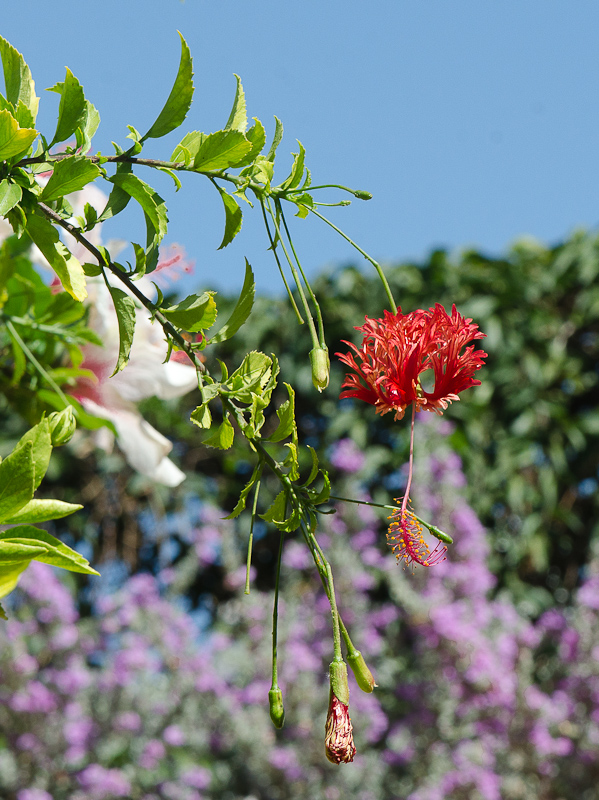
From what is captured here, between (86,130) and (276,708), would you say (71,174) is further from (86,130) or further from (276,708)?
(276,708)

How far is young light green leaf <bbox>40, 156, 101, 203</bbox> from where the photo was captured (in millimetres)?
329

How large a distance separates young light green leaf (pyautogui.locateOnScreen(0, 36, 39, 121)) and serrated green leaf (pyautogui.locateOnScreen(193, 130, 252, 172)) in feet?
0.25

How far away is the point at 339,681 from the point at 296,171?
232 millimetres

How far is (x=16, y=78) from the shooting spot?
34 cm

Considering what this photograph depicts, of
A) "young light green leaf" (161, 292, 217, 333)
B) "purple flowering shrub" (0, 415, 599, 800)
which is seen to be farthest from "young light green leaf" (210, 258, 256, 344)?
"purple flowering shrub" (0, 415, 599, 800)

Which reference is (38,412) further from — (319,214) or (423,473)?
(423,473)

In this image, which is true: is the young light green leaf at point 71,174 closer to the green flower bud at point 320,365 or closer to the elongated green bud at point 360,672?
the green flower bud at point 320,365

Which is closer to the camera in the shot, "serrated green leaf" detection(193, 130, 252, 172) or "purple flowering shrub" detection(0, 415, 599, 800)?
"serrated green leaf" detection(193, 130, 252, 172)

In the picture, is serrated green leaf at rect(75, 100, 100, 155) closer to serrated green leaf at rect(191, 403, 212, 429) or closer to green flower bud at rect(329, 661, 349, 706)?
serrated green leaf at rect(191, 403, 212, 429)

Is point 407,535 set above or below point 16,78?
below

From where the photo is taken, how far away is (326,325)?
282 cm

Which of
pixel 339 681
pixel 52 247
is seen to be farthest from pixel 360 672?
pixel 52 247

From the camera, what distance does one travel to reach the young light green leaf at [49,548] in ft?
1.08

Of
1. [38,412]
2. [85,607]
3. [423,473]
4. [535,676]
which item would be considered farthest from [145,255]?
[85,607]
